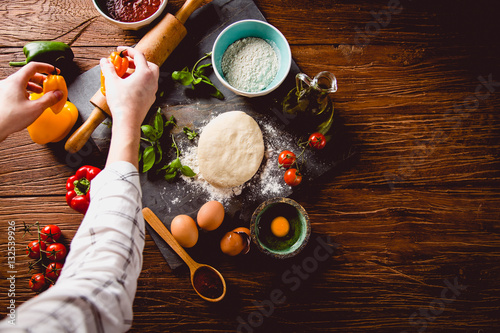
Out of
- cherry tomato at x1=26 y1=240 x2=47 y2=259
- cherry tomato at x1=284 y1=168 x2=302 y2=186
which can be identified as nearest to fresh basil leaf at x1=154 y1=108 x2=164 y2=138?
cherry tomato at x1=284 y1=168 x2=302 y2=186

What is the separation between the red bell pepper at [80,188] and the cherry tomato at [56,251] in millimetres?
193

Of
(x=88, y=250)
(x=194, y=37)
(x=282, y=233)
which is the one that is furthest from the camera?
(x=194, y=37)

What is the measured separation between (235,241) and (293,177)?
371 millimetres

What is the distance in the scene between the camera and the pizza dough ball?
1336mm

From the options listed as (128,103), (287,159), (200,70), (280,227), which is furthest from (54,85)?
(280,227)

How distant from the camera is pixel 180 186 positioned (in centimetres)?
138

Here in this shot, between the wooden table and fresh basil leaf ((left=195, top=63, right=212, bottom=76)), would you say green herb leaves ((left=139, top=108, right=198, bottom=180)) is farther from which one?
the wooden table

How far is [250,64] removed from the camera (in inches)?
53.4

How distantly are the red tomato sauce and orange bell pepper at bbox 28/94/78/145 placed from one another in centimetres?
45

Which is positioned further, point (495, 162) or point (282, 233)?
point (495, 162)

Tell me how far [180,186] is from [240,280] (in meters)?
0.51

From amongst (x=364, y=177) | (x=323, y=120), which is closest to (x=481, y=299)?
(x=364, y=177)

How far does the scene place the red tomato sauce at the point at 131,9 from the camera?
132 centimetres

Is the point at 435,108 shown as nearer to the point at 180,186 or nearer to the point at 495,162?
the point at 495,162
